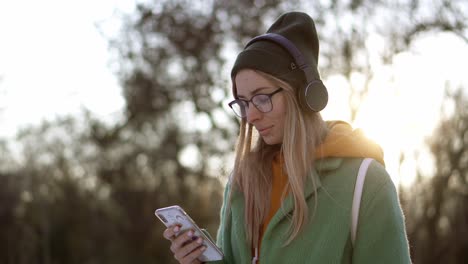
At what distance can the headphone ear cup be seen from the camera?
9.32 ft

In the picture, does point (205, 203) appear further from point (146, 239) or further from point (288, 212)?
point (288, 212)

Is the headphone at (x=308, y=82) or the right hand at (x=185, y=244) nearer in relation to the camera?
the headphone at (x=308, y=82)

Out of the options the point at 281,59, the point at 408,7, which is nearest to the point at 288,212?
the point at 281,59

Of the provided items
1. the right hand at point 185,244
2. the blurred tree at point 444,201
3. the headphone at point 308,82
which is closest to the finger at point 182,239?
the right hand at point 185,244

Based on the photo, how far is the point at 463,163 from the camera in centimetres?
1620

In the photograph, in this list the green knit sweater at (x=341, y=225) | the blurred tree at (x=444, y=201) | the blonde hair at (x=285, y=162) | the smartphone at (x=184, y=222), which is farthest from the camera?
the blurred tree at (x=444, y=201)

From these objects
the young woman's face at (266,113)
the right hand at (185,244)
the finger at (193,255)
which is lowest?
the finger at (193,255)

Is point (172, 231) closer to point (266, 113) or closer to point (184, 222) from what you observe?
point (184, 222)

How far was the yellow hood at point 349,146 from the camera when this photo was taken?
2.79 metres

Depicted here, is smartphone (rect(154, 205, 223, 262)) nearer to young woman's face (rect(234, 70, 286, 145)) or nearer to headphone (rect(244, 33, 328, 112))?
young woman's face (rect(234, 70, 286, 145))

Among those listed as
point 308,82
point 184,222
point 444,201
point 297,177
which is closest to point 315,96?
point 308,82

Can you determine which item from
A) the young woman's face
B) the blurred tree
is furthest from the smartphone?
the blurred tree

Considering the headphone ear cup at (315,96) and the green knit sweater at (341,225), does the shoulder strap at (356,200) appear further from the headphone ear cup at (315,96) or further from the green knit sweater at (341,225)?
the headphone ear cup at (315,96)

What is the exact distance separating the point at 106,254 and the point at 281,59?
20.6 m
